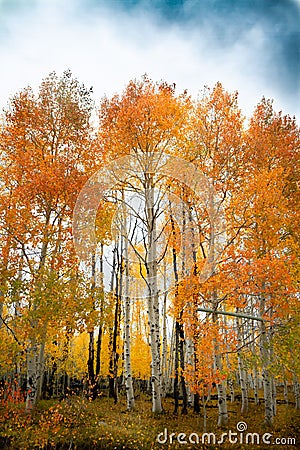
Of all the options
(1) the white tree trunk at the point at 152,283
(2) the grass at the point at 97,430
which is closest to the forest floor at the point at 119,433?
(2) the grass at the point at 97,430

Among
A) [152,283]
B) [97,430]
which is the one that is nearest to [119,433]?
[97,430]

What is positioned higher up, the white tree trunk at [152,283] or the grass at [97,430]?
the white tree trunk at [152,283]

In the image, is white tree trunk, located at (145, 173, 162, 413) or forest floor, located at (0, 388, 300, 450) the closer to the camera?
forest floor, located at (0, 388, 300, 450)

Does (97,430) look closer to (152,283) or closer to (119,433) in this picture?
(119,433)

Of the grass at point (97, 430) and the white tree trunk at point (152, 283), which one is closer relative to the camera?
the grass at point (97, 430)

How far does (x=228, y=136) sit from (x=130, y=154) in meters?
3.04

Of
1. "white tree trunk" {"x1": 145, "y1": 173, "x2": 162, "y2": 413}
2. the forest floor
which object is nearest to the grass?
the forest floor

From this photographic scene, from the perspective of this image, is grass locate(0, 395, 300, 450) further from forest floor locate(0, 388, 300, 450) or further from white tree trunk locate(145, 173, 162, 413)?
white tree trunk locate(145, 173, 162, 413)

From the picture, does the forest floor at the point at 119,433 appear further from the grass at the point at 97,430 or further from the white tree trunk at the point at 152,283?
the white tree trunk at the point at 152,283

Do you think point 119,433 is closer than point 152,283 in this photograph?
Yes

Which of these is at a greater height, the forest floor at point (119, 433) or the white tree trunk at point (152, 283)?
the white tree trunk at point (152, 283)

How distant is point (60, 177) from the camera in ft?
34.3

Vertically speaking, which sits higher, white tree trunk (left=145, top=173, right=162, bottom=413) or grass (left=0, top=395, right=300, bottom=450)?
white tree trunk (left=145, top=173, right=162, bottom=413)

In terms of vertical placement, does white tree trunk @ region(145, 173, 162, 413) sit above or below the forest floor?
above
